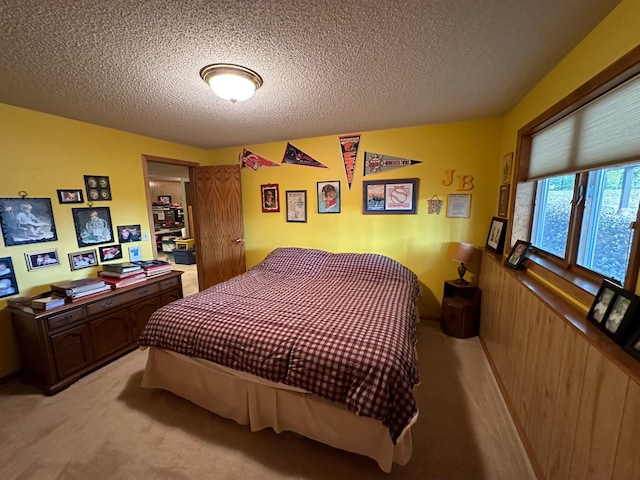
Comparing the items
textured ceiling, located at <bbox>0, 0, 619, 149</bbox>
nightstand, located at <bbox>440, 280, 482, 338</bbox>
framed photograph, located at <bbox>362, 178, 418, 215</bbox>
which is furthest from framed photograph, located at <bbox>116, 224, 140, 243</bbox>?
nightstand, located at <bbox>440, 280, 482, 338</bbox>

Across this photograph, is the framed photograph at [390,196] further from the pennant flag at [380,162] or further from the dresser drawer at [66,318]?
the dresser drawer at [66,318]

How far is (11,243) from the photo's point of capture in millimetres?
Answer: 1932

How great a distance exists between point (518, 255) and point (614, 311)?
3.29 feet

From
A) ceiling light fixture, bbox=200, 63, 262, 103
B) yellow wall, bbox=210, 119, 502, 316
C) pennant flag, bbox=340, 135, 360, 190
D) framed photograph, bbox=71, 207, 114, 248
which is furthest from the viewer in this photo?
pennant flag, bbox=340, 135, 360, 190

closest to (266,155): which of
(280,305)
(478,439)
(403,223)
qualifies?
(403,223)

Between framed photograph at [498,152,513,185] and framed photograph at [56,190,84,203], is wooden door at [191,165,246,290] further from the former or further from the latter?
framed photograph at [498,152,513,185]

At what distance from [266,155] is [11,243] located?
2.49 meters

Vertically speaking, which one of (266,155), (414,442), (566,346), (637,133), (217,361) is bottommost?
(414,442)

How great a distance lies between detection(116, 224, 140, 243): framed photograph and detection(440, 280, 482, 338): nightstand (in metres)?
3.44

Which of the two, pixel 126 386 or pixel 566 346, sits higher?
pixel 566 346

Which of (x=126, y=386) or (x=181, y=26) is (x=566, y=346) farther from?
(x=126, y=386)

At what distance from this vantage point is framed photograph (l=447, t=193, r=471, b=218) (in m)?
2.66

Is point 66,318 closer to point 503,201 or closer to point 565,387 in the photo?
point 565,387

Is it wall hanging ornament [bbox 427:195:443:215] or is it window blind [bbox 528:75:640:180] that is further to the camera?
wall hanging ornament [bbox 427:195:443:215]
